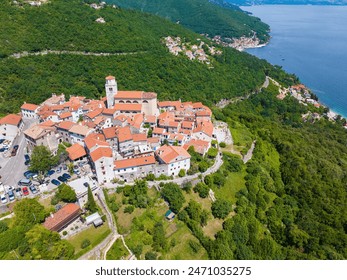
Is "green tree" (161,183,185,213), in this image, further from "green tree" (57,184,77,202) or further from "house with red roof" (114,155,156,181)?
"green tree" (57,184,77,202)

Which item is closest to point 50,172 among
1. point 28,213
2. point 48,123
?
point 28,213

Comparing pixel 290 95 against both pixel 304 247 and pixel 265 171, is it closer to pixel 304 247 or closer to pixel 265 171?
pixel 265 171

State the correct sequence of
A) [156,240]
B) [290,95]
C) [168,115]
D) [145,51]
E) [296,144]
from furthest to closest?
[290,95] < [145,51] < [296,144] < [168,115] < [156,240]

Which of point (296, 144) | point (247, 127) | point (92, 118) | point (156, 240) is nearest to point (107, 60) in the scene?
point (92, 118)

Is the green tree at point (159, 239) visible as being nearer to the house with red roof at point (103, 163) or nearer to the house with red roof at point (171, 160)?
the house with red roof at point (171, 160)

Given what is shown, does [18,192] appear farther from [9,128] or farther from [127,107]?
[127,107]
